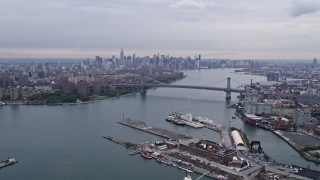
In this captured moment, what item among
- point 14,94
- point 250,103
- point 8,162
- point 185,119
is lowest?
point 8,162

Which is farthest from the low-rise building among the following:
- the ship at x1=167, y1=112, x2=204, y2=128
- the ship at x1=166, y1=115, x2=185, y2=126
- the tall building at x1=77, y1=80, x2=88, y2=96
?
the tall building at x1=77, y1=80, x2=88, y2=96

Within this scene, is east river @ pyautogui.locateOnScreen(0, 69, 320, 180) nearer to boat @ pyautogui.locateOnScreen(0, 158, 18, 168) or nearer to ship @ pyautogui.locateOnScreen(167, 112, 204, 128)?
boat @ pyautogui.locateOnScreen(0, 158, 18, 168)

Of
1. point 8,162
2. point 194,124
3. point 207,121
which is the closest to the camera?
point 8,162

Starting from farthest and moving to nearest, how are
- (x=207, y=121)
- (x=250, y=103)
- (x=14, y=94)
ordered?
(x=14, y=94)
(x=250, y=103)
(x=207, y=121)

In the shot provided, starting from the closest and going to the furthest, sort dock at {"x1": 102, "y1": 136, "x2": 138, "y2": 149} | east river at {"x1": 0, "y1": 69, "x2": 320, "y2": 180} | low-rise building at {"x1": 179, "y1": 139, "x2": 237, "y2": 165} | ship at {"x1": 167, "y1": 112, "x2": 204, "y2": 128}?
east river at {"x1": 0, "y1": 69, "x2": 320, "y2": 180}
low-rise building at {"x1": 179, "y1": 139, "x2": 237, "y2": 165}
dock at {"x1": 102, "y1": 136, "x2": 138, "y2": 149}
ship at {"x1": 167, "y1": 112, "x2": 204, "y2": 128}

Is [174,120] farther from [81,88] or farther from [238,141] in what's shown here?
[81,88]

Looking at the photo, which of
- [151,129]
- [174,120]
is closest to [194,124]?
[174,120]

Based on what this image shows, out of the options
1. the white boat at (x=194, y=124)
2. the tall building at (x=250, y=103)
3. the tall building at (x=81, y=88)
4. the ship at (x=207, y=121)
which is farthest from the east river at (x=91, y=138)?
the tall building at (x=81, y=88)

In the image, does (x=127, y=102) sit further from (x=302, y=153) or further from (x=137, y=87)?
(x=302, y=153)
